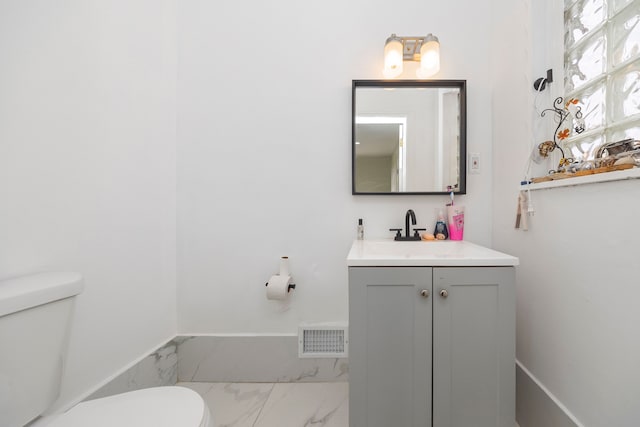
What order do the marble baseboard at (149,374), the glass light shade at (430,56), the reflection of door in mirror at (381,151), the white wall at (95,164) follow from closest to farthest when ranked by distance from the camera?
the white wall at (95,164)
the marble baseboard at (149,374)
the glass light shade at (430,56)
the reflection of door in mirror at (381,151)

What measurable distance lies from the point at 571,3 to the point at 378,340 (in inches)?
63.3

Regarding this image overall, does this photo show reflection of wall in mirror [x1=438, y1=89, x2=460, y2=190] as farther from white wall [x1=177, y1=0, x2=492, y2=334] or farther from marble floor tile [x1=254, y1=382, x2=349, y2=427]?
marble floor tile [x1=254, y1=382, x2=349, y2=427]

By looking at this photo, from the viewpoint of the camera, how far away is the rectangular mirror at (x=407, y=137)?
140 centimetres

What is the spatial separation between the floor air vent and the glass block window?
1408 mm

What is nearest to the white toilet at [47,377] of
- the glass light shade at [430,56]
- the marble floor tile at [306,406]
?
the marble floor tile at [306,406]

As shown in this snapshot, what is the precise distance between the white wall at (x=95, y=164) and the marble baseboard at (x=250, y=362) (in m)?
0.20

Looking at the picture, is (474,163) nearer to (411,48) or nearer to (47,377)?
(411,48)

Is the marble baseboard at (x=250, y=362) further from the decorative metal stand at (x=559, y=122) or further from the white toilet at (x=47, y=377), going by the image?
the decorative metal stand at (x=559, y=122)

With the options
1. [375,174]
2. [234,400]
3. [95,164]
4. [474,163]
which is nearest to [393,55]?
[375,174]

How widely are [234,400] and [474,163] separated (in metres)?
1.84

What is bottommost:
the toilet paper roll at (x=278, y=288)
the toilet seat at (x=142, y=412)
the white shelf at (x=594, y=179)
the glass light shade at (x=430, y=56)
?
the toilet seat at (x=142, y=412)

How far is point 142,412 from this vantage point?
69 centimetres

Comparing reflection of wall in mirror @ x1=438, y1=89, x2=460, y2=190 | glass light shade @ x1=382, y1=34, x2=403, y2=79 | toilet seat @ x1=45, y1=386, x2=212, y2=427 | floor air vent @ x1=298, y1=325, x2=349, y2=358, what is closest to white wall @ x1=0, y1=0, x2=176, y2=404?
toilet seat @ x1=45, y1=386, x2=212, y2=427

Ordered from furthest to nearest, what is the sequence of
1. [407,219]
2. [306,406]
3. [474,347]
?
[407,219]
[306,406]
[474,347]
